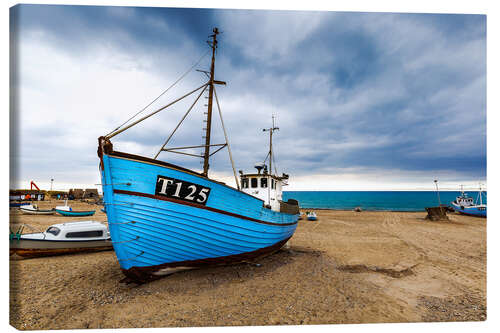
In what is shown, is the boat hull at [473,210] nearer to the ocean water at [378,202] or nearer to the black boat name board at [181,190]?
the ocean water at [378,202]

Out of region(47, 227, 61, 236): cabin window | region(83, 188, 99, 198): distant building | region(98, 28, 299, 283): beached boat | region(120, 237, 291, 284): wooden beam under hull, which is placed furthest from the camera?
region(83, 188, 99, 198): distant building

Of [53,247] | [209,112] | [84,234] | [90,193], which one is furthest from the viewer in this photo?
[90,193]

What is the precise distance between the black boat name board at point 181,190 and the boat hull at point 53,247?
6.79m

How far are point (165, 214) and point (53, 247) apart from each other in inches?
279

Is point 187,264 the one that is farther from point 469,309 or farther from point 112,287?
point 469,309

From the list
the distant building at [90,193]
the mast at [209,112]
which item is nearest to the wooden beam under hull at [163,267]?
the mast at [209,112]

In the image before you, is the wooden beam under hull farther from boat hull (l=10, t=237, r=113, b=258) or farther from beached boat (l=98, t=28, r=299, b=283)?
boat hull (l=10, t=237, r=113, b=258)

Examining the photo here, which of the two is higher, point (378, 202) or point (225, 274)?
point (225, 274)

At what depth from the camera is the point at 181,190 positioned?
4.28 metres

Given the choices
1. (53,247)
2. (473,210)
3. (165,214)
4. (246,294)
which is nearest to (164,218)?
(165,214)

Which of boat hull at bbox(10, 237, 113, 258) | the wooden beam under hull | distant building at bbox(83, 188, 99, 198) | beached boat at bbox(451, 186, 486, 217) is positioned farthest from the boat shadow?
distant building at bbox(83, 188, 99, 198)

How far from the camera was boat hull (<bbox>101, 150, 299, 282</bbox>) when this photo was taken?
396 centimetres

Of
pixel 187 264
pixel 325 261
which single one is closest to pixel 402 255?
pixel 325 261

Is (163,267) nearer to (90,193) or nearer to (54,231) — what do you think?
(54,231)
